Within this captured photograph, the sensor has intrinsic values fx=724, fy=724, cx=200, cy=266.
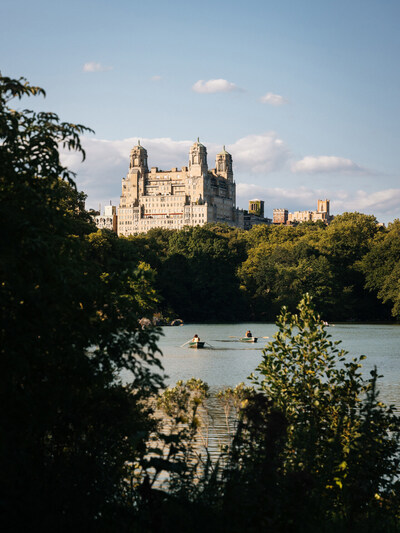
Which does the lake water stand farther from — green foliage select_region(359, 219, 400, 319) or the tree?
green foliage select_region(359, 219, 400, 319)

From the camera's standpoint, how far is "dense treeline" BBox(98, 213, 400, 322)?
80.8 m

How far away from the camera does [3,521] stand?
620 cm

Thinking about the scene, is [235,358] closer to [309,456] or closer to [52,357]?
[309,456]

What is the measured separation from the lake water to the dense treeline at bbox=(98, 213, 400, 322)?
21927mm

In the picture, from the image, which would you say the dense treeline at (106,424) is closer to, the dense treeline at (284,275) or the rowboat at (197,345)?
the rowboat at (197,345)

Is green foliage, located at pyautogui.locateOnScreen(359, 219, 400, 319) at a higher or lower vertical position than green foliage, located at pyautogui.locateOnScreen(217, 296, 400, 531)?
higher

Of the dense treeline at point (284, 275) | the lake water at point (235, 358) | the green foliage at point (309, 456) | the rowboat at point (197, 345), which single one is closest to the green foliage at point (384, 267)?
the dense treeline at point (284, 275)

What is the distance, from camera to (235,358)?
38.2m

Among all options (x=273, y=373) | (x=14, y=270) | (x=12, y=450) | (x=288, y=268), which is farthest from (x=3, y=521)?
(x=288, y=268)

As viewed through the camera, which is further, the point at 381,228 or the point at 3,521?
the point at 381,228

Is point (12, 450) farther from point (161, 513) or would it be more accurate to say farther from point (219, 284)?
point (219, 284)

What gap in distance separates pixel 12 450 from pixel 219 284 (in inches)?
3139

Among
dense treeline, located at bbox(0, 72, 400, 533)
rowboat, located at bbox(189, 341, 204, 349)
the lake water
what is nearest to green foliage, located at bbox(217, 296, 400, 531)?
dense treeline, located at bbox(0, 72, 400, 533)

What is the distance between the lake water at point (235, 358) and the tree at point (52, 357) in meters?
14.6
